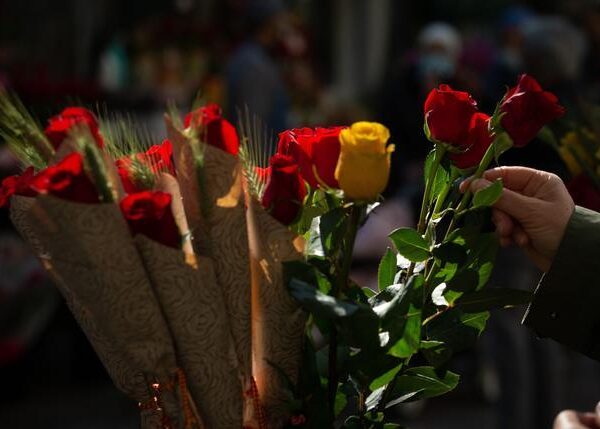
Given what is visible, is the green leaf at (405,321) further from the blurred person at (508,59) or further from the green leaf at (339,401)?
the blurred person at (508,59)

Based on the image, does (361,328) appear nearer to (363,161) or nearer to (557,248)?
(363,161)

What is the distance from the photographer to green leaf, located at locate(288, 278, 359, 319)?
1320 mm

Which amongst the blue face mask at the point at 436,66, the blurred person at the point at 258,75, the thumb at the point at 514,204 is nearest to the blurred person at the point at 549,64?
the blue face mask at the point at 436,66

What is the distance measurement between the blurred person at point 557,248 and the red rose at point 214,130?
1.23 feet

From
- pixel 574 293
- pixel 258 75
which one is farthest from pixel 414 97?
pixel 574 293

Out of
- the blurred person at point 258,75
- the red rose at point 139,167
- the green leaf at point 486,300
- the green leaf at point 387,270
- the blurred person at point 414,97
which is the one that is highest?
the red rose at point 139,167

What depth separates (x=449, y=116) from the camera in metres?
1.44

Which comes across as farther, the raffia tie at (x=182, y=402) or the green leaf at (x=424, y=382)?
the green leaf at (x=424, y=382)

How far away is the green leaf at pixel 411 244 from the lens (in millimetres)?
1438

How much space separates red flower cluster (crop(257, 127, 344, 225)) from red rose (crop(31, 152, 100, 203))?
0.25 metres

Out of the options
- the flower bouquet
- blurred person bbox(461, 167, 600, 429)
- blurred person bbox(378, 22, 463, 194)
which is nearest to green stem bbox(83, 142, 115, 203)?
the flower bouquet

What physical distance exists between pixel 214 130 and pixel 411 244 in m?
0.32

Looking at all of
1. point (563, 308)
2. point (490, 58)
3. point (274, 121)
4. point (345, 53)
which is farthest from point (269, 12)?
point (345, 53)

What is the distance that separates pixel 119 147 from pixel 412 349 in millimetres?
488
